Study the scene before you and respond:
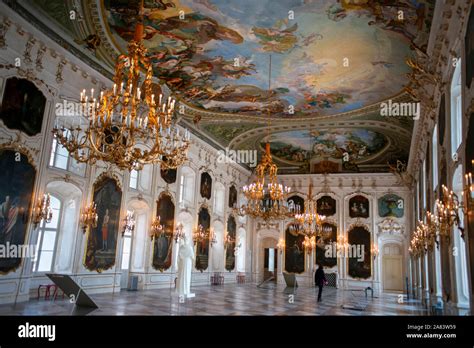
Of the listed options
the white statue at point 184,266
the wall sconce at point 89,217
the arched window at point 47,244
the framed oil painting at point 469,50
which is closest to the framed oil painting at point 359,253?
the white statue at point 184,266

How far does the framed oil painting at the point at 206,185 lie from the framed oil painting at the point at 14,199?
431 inches

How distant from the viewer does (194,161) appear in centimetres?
2052

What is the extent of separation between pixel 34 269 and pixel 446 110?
11.8 m

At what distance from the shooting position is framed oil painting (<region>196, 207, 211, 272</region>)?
20.4 metres

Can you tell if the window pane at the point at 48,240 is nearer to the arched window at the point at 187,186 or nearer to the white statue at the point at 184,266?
the white statue at the point at 184,266

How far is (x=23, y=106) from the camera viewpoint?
11.0 m

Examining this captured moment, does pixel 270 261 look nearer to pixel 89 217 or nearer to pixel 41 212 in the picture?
pixel 89 217

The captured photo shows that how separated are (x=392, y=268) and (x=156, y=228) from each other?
15261mm

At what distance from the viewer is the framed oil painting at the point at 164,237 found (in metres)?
17.0

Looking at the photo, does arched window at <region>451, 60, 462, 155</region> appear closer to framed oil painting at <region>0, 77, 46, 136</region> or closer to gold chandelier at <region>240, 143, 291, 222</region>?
gold chandelier at <region>240, 143, 291, 222</region>

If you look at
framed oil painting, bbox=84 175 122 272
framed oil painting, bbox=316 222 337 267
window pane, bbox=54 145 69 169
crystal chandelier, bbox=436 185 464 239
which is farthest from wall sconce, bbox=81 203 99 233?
framed oil painting, bbox=316 222 337 267

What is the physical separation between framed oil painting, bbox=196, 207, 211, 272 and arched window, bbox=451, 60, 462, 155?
46.0 ft

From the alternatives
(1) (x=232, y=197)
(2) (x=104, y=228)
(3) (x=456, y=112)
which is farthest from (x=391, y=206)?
(2) (x=104, y=228)
